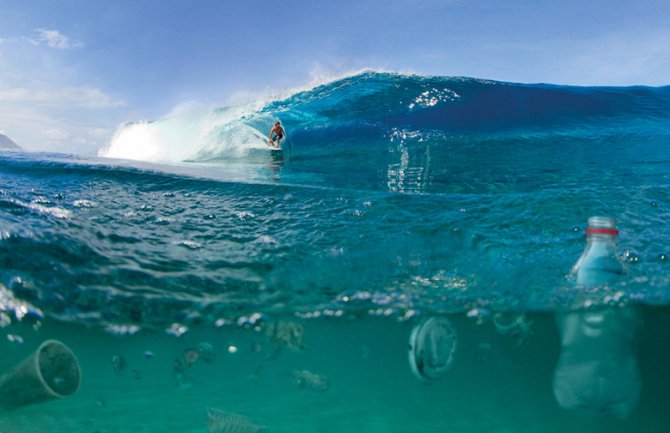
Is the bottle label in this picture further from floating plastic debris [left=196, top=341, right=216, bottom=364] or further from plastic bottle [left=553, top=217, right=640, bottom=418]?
floating plastic debris [left=196, top=341, right=216, bottom=364]

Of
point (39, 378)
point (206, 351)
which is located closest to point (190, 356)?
point (206, 351)

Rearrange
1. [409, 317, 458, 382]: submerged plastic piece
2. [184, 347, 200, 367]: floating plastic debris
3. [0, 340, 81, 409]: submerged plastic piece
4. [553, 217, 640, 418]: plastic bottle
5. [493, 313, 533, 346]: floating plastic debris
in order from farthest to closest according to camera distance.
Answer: [493, 313, 533, 346]: floating plastic debris
[184, 347, 200, 367]: floating plastic debris
[409, 317, 458, 382]: submerged plastic piece
[553, 217, 640, 418]: plastic bottle
[0, 340, 81, 409]: submerged plastic piece

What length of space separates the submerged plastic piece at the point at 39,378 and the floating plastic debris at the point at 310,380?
2.93 m

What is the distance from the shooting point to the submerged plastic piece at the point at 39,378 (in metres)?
5.20

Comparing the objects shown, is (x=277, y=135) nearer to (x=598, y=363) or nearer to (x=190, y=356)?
(x=190, y=356)

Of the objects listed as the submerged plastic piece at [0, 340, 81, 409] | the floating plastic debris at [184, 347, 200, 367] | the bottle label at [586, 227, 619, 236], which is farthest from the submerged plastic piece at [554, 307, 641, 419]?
the submerged plastic piece at [0, 340, 81, 409]

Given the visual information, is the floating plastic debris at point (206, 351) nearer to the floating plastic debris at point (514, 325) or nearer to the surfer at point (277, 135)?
the floating plastic debris at point (514, 325)

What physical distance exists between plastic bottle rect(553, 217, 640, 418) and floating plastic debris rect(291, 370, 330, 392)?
11.4ft

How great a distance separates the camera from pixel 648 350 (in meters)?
7.90

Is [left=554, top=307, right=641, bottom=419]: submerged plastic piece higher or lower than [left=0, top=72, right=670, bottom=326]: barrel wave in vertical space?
lower

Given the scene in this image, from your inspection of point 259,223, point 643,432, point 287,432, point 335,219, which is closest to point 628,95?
point 643,432

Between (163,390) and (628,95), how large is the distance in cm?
1416

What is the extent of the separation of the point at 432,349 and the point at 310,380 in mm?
2118

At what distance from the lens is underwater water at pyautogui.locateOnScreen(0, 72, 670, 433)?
6.17 metres
